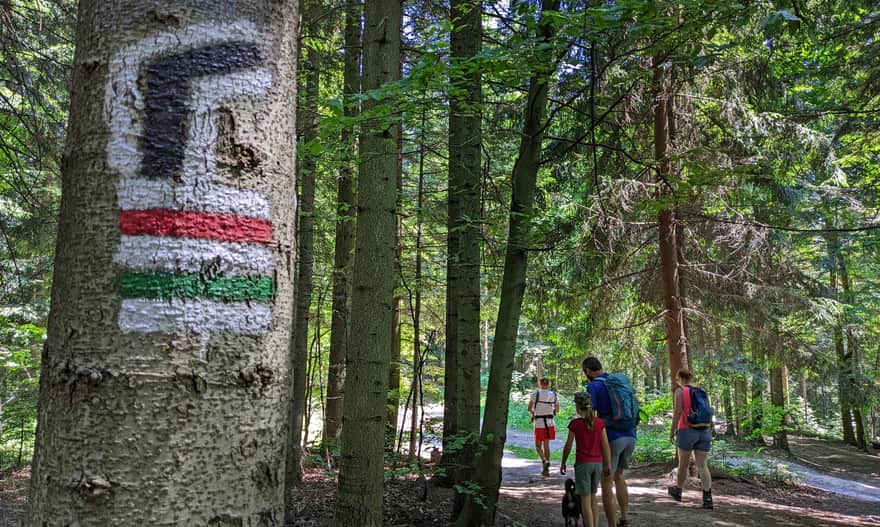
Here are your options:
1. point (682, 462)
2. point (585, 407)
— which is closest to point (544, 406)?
point (682, 462)

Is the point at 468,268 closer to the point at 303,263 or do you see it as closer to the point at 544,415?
the point at 303,263

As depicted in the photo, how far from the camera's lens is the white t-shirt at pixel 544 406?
37.0ft

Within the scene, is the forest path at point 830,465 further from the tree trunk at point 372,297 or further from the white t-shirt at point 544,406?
the tree trunk at point 372,297

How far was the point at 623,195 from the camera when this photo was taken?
386 inches

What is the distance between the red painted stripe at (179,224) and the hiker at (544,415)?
10.8m

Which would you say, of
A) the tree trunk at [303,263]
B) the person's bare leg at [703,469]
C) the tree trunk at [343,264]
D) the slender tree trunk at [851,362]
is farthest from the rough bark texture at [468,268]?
the slender tree trunk at [851,362]

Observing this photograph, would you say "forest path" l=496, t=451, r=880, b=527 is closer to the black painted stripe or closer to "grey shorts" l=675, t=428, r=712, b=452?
"grey shorts" l=675, t=428, r=712, b=452

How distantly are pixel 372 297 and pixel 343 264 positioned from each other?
20.0 feet

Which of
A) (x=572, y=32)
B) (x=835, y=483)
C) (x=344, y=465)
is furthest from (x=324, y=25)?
(x=835, y=483)

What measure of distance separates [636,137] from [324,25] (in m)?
6.48

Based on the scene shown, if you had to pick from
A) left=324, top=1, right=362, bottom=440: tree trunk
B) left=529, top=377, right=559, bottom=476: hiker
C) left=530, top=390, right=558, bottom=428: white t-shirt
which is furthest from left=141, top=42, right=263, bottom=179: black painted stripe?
left=530, top=390, right=558, bottom=428: white t-shirt

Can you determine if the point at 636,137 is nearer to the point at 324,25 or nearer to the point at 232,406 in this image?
the point at 324,25

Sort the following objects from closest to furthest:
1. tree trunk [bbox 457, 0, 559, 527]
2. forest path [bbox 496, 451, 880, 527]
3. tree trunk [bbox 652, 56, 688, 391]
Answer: tree trunk [bbox 457, 0, 559, 527] → forest path [bbox 496, 451, 880, 527] → tree trunk [bbox 652, 56, 688, 391]

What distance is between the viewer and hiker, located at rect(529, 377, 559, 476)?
11.3 meters
